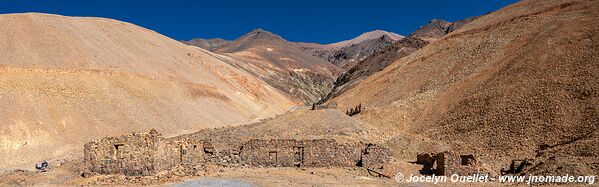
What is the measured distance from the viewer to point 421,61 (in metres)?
48.4

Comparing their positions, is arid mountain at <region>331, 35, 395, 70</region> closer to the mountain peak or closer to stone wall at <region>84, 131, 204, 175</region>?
the mountain peak

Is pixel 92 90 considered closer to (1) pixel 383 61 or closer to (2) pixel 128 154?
(2) pixel 128 154

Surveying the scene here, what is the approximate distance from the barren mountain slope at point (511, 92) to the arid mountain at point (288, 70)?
37.7 m

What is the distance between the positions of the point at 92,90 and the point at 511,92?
96.4ft

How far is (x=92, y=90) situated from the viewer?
40219mm

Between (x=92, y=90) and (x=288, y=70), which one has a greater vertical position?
(x=288, y=70)

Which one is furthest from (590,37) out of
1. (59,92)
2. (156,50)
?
(156,50)

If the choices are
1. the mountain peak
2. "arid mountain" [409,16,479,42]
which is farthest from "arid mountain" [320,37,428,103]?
the mountain peak

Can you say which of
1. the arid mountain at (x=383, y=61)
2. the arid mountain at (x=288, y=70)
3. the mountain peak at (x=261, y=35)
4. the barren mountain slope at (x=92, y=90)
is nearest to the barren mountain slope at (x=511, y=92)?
the barren mountain slope at (x=92, y=90)

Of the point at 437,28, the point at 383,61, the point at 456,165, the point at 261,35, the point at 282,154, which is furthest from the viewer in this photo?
the point at 261,35

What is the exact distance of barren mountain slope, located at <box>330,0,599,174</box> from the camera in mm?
24469

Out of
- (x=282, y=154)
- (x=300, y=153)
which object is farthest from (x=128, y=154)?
(x=300, y=153)

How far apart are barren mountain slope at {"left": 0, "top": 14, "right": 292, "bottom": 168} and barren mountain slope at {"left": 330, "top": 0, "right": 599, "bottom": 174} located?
1418 centimetres

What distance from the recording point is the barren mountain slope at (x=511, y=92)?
80.3 ft
